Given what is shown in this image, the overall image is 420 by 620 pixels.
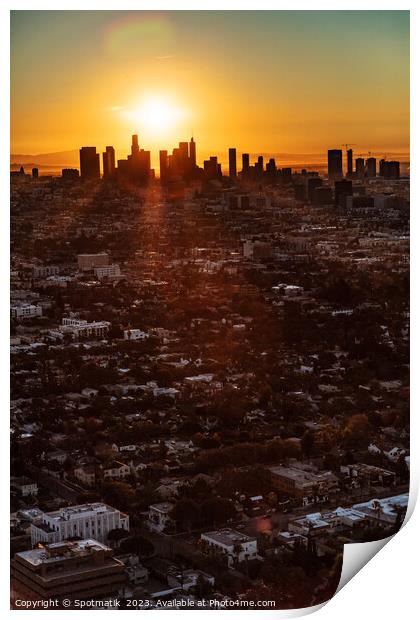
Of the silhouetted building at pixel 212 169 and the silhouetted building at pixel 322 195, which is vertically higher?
the silhouetted building at pixel 212 169

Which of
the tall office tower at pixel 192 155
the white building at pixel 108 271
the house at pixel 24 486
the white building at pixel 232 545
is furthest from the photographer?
the white building at pixel 108 271

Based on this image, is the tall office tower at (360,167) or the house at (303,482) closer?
the house at (303,482)

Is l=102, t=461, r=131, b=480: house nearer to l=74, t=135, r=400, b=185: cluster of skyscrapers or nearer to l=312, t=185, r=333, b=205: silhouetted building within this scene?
l=74, t=135, r=400, b=185: cluster of skyscrapers

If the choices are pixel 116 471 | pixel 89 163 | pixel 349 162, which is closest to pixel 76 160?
pixel 89 163

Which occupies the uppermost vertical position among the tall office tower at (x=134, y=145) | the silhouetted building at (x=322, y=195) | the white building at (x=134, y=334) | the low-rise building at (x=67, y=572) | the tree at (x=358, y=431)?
the tall office tower at (x=134, y=145)

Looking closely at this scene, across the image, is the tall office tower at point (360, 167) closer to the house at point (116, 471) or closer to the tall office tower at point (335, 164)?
the tall office tower at point (335, 164)

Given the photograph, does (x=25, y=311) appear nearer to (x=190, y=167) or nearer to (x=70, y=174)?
(x=70, y=174)

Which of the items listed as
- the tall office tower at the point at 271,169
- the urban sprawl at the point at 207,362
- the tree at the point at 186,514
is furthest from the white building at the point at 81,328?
the tree at the point at 186,514

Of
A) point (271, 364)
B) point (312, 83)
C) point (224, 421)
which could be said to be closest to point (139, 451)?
point (224, 421)

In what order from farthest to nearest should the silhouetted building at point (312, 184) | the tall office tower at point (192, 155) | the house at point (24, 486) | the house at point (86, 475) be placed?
the silhouetted building at point (312, 184) < the tall office tower at point (192, 155) < the house at point (86, 475) < the house at point (24, 486)
